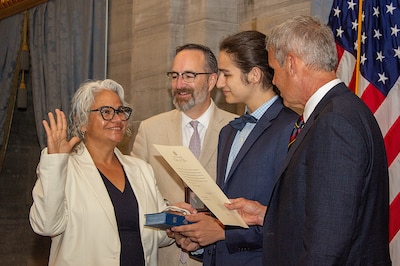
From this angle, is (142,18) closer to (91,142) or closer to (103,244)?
(91,142)

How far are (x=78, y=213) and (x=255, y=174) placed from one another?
101 cm

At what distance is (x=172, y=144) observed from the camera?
170 inches

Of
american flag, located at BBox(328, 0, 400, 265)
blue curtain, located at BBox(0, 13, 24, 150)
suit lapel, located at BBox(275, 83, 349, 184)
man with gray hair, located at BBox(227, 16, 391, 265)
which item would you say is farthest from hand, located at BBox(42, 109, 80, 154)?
blue curtain, located at BBox(0, 13, 24, 150)

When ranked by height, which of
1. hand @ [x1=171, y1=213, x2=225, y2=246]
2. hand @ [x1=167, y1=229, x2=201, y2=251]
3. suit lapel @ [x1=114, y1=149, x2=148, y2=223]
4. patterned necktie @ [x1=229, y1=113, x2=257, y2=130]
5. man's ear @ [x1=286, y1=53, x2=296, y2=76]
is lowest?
hand @ [x1=167, y1=229, x2=201, y2=251]

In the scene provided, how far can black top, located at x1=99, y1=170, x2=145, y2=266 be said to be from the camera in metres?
3.82

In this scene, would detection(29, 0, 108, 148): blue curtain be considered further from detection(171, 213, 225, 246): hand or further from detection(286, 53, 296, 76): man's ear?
detection(286, 53, 296, 76): man's ear

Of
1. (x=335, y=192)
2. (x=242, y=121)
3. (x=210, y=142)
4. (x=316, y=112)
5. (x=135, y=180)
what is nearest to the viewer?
(x=335, y=192)

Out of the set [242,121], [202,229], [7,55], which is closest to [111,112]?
[242,121]

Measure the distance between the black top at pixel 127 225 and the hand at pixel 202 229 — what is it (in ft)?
1.39

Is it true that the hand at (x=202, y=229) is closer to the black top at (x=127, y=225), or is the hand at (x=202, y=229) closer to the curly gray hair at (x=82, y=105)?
the black top at (x=127, y=225)

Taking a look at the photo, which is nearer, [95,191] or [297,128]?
[297,128]

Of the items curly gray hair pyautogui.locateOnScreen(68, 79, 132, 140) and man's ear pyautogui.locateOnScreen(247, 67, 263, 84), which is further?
curly gray hair pyautogui.locateOnScreen(68, 79, 132, 140)

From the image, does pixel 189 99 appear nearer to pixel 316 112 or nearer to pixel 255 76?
pixel 255 76

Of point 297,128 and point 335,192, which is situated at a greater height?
point 297,128
